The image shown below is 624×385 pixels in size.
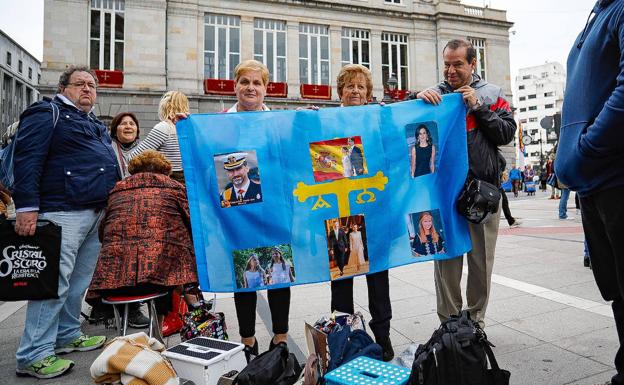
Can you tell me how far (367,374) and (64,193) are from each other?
2568 mm

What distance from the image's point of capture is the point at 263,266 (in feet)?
9.12

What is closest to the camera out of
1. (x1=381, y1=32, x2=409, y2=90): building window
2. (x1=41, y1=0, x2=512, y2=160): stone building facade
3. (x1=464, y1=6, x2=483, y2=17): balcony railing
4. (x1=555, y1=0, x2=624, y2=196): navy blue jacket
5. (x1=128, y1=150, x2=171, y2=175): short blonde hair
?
(x1=555, y1=0, x2=624, y2=196): navy blue jacket

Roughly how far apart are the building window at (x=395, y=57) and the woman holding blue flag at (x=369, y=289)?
84.0ft

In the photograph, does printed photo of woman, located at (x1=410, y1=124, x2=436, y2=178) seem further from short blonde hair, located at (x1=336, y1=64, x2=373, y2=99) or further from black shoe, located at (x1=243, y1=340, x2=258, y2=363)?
black shoe, located at (x1=243, y1=340, x2=258, y2=363)

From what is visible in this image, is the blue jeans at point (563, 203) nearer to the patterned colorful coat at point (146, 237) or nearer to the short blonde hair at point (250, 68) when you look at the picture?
the short blonde hair at point (250, 68)

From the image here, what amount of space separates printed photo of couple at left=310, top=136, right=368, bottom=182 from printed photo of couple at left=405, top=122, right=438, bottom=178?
1.25ft

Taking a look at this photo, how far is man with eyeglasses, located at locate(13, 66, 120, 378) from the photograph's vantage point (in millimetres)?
2895

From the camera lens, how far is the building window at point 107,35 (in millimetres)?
21391

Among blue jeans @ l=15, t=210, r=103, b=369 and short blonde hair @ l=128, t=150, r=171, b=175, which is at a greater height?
short blonde hair @ l=128, t=150, r=171, b=175

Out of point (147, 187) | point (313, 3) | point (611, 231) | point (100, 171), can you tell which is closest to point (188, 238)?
point (147, 187)

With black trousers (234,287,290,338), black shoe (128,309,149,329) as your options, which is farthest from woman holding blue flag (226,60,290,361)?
black shoe (128,309,149,329)

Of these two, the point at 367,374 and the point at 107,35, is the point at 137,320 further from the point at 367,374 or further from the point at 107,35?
the point at 107,35

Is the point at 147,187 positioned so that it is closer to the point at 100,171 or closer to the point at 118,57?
the point at 100,171

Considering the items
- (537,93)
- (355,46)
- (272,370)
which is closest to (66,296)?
(272,370)
